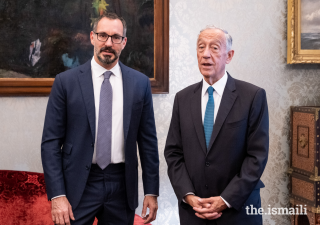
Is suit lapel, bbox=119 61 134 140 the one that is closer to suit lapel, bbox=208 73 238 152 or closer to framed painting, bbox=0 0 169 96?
suit lapel, bbox=208 73 238 152

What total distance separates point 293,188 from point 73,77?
91.6 inches

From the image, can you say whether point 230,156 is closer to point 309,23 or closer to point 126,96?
point 126,96

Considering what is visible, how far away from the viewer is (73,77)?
1892 millimetres

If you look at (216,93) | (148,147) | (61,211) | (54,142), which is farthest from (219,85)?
(61,211)

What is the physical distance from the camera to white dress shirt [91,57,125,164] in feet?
6.11

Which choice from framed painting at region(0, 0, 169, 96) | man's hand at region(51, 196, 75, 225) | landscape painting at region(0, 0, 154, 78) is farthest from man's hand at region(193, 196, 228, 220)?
landscape painting at region(0, 0, 154, 78)

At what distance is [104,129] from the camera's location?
1834mm

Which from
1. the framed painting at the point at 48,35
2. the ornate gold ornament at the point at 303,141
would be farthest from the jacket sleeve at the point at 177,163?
the ornate gold ornament at the point at 303,141

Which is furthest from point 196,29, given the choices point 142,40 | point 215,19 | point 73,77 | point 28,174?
point 28,174

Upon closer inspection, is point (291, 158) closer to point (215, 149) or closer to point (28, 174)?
point (215, 149)

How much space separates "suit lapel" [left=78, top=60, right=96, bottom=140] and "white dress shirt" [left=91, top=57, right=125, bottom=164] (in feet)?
0.12

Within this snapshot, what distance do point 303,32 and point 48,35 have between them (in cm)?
242

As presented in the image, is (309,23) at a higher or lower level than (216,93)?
higher

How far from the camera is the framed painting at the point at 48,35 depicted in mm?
2844
